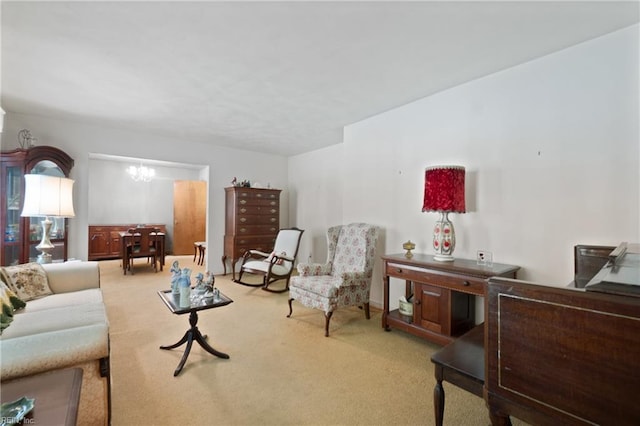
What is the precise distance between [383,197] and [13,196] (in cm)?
455

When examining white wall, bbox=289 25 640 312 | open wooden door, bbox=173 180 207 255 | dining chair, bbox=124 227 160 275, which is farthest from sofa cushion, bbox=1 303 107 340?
open wooden door, bbox=173 180 207 255

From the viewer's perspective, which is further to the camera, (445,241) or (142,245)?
(142,245)

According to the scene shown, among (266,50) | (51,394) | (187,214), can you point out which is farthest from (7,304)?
(187,214)

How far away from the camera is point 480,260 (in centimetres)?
248

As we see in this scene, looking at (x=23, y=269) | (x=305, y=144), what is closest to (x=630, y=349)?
(x=23, y=269)

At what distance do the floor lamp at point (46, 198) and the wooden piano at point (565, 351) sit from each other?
3.86 metres

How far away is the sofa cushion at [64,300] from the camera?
220 centimetres

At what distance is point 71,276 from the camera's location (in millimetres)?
2686

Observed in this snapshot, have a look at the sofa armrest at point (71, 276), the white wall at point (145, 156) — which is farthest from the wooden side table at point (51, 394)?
the white wall at point (145, 156)

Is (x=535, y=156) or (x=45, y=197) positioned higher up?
(x=535, y=156)

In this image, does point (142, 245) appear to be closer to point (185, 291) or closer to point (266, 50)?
point (185, 291)

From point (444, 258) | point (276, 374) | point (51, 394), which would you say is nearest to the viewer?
point (51, 394)

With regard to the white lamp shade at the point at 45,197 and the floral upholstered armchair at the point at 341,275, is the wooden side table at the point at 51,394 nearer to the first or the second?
the floral upholstered armchair at the point at 341,275

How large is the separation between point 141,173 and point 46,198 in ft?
12.8
